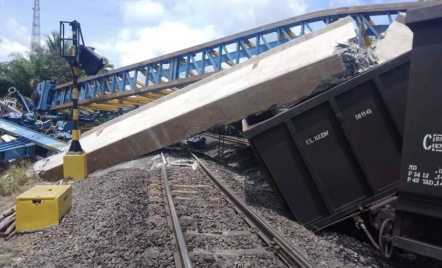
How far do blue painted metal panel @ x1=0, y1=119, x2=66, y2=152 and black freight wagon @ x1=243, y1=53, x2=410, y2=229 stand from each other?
417 inches

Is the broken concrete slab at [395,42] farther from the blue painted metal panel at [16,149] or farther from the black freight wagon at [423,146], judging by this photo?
the blue painted metal panel at [16,149]

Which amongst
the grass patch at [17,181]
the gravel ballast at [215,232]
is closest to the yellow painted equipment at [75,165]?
the grass patch at [17,181]

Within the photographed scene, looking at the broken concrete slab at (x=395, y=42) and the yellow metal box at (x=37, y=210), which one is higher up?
the broken concrete slab at (x=395, y=42)

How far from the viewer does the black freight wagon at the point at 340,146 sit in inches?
219

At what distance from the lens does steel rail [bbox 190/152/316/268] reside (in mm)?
4371

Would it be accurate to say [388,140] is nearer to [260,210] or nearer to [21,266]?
[260,210]

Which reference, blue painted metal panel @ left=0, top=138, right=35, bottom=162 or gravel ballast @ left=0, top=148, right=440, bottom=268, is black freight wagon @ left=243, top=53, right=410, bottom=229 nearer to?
gravel ballast @ left=0, top=148, right=440, bottom=268

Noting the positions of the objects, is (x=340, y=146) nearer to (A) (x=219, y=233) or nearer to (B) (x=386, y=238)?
(B) (x=386, y=238)

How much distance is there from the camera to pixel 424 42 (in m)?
3.90

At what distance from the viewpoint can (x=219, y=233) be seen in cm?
553

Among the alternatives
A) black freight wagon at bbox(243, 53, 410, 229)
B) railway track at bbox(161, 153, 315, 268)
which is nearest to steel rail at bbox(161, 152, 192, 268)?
railway track at bbox(161, 153, 315, 268)

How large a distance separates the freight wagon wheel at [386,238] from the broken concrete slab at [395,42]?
12.4 ft

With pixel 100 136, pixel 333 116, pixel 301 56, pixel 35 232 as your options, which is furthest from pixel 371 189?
pixel 100 136

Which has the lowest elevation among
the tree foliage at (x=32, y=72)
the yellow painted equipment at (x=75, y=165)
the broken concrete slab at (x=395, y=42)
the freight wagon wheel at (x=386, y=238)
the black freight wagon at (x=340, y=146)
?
the freight wagon wheel at (x=386, y=238)
